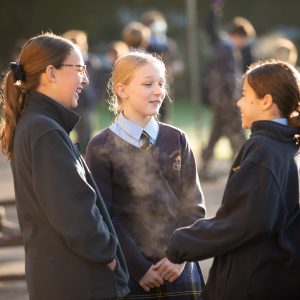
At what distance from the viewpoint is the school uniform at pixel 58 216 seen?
3.47 metres

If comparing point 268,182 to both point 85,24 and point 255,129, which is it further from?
point 85,24

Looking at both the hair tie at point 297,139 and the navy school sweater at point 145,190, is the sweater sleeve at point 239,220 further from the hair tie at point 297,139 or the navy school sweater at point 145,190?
the navy school sweater at point 145,190

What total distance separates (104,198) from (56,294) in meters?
0.61

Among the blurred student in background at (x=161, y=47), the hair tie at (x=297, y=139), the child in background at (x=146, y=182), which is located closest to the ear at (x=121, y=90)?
the child in background at (x=146, y=182)

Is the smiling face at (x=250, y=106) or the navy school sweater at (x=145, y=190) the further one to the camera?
the navy school sweater at (x=145, y=190)

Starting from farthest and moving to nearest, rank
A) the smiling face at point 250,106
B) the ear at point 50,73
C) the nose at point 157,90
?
1. the nose at point 157,90
2. the ear at point 50,73
3. the smiling face at point 250,106

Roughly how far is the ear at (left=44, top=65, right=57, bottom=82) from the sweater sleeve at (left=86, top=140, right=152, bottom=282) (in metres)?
0.48

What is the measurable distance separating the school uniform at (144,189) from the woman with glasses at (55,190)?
36 cm

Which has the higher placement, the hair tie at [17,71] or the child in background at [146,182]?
the hair tie at [17,71]

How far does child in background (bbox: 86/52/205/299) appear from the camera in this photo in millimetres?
4023

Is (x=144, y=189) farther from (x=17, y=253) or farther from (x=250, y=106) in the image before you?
(x=17, y=253)

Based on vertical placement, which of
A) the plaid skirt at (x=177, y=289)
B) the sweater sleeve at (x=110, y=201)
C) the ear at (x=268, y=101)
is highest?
the ear at (x=268, y=101)

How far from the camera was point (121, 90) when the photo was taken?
418 centimetres

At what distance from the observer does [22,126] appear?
359 centimetres
